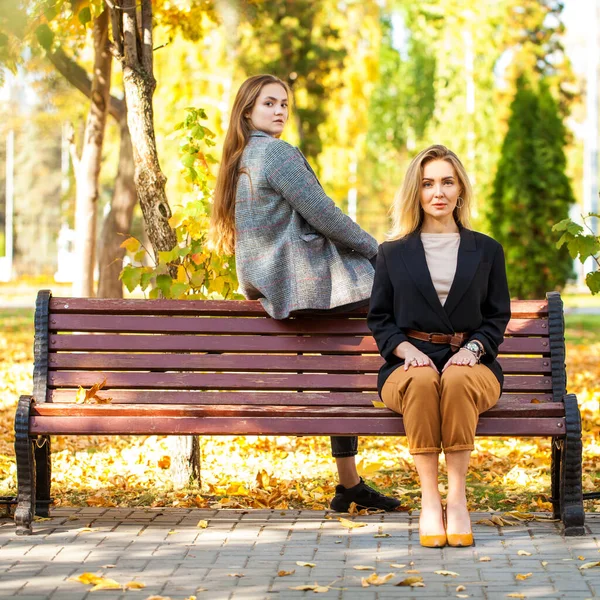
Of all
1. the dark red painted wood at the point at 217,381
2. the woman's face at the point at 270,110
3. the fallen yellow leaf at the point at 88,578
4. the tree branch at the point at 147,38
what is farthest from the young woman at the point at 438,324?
the tree branch at the point at 147,38

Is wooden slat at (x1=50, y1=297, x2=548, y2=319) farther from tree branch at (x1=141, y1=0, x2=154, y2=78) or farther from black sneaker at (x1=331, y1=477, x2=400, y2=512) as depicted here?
tree branch at (x1=141, y1=0, x2=154, y2=78)

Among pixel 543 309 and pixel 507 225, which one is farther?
pixel 507 225

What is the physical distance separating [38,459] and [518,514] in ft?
7.18

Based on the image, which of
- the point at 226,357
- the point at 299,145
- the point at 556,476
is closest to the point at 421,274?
the point at 226,357

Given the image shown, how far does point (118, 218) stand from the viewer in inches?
543

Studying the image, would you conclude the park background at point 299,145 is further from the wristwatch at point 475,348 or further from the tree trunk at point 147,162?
the wristwatch at point 475,348

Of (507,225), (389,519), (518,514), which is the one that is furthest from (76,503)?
(507,225)

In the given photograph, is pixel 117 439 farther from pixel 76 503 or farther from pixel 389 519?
pixel 389 519

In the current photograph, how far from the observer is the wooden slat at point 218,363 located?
5.09 m

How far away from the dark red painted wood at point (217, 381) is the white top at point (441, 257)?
1.98ft

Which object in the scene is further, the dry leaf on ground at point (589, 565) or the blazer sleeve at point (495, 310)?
the blazer sleeve at point (495, 310)

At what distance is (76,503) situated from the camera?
5.64 meters

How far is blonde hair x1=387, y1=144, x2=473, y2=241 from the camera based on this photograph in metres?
4.80

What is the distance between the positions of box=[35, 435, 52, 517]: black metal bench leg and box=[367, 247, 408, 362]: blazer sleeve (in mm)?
1574
